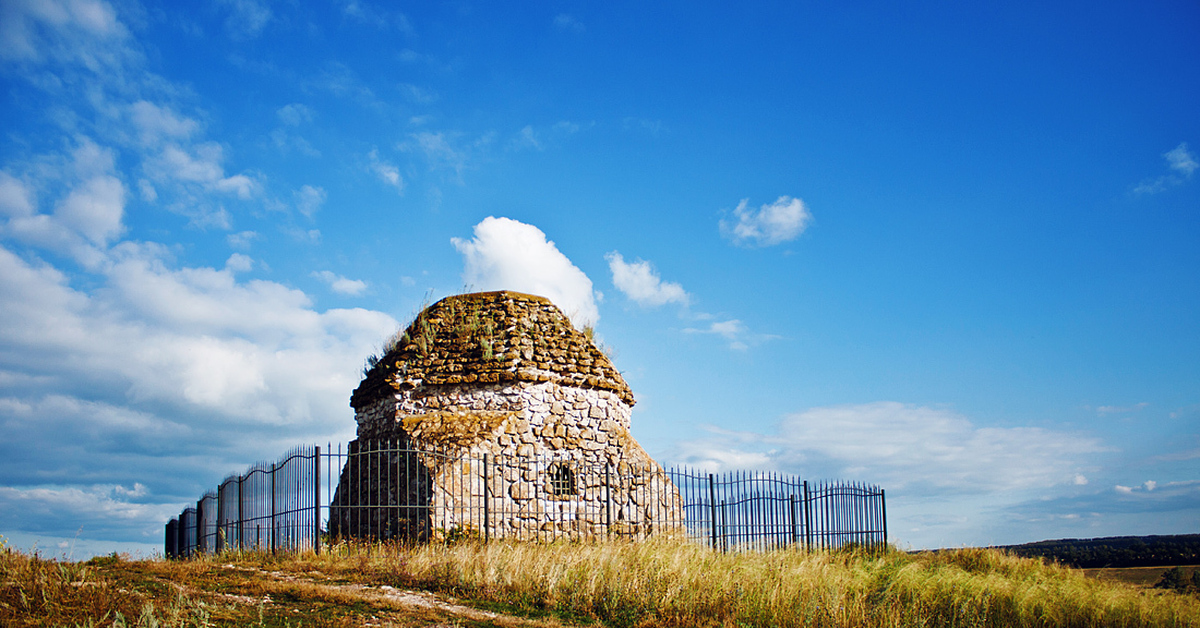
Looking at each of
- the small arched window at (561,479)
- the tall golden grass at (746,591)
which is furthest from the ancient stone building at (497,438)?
the tall golden grass at (746,591)

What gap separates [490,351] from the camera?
60.3ft

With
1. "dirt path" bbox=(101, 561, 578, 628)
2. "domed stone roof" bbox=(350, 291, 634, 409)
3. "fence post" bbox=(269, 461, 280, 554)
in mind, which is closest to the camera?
"dirt path" bbox=(101, 561, 578, 628)

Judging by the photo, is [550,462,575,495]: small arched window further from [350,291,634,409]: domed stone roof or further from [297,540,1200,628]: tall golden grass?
[297,540,1200,628]: tall golden grass

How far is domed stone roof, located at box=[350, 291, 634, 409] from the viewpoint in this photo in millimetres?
18297

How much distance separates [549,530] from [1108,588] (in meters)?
11.1

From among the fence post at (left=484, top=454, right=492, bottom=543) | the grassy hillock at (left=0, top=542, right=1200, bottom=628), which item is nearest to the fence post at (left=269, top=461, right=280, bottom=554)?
the grassy hillock at (left=0, top=542, right=1200, bottom=628)

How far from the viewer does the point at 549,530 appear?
1681 cm

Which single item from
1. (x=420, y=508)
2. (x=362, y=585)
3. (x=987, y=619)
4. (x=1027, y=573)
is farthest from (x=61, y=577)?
(x=1027, y=573)

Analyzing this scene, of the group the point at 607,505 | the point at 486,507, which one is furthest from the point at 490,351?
the point at 607,505

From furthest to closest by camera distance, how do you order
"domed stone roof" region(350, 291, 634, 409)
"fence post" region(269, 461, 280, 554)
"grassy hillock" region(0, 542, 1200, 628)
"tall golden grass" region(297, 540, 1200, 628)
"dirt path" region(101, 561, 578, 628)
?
"domed stone roof" region(350, 291, 634, 409) < "fence post" region(269, 461, 280, 554) < "tall golden grass" region(297, 540, 1200, 628) < "grassy hillock" region(0, 542, 1200, 628) < "dirt path" region(101, 561, 578, 628)

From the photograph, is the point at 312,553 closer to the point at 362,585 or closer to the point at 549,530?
the point at 362,585

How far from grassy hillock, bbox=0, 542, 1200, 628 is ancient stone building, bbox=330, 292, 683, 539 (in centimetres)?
179

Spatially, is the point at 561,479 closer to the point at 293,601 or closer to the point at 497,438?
the point at 497,438

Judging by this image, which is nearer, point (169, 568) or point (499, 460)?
point (169, 568)
